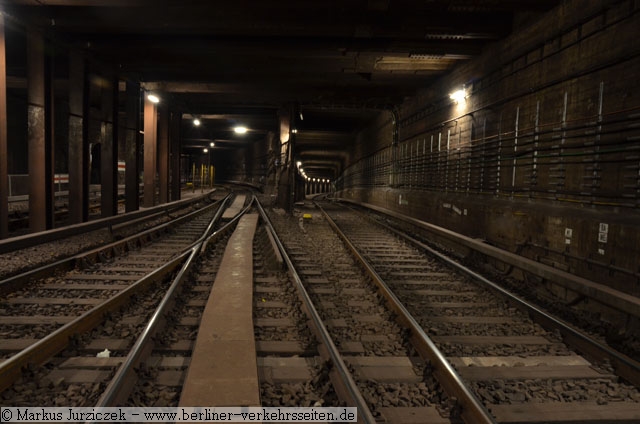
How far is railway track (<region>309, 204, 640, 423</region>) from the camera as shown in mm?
3398

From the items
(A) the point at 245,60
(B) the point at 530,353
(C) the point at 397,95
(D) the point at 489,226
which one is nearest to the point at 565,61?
(D) the point at 489,226

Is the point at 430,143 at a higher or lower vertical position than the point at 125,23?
lower

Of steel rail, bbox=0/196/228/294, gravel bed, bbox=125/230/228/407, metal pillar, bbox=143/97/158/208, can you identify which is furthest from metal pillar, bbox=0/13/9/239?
metal pillar, bbox=143/97/158/208

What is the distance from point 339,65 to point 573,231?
8.88 m

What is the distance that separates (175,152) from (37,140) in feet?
41.9

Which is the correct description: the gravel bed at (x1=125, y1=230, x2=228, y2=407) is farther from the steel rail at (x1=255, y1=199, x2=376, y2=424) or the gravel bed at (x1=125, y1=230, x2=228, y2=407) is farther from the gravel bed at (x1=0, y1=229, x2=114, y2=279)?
the gravel bed at (x1=0, y1=229, x2=114, y2=279)

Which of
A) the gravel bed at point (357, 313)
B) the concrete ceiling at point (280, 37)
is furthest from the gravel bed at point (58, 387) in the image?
the concrete ceiling at point (280, 37)

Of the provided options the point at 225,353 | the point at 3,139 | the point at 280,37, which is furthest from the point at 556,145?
the point at 3,139

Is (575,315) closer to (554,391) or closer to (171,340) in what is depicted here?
(554,391)

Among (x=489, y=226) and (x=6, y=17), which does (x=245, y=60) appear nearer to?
(x=6, y=17)

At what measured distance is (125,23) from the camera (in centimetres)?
1019

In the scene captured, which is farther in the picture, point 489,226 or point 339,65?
point 339,65

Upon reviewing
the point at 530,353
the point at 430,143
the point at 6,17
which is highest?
the point at 6,17

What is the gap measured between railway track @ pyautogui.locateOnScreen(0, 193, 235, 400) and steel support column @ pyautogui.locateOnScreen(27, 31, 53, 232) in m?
2.93
